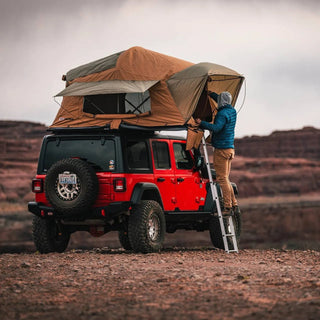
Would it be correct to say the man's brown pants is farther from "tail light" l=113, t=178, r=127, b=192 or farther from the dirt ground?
"tail light" l=113, t=178, r=127, b=192

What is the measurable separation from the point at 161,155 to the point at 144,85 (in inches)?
55.0

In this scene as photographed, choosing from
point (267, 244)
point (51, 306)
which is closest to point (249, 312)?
point (51, 306)

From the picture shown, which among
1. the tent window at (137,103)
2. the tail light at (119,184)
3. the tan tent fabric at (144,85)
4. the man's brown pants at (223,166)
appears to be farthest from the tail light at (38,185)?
the man's brown pants at (223,166)

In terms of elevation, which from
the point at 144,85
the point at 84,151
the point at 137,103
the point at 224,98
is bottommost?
the point at 84,151

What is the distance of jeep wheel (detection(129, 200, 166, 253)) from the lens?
42.2 feet

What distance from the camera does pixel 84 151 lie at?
13.0m

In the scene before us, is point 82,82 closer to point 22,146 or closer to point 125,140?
point 125,140

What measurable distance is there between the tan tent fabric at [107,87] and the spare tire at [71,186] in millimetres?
1589

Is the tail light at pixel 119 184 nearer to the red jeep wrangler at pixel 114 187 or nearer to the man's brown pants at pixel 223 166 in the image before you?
the red jeep wrangler at pixel 114 187

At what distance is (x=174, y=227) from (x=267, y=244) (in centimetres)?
7406

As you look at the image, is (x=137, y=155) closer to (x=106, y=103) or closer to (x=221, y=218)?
(x=106, y=103)

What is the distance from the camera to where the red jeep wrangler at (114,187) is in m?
12.6

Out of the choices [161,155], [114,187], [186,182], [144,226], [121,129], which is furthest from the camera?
[186,182]

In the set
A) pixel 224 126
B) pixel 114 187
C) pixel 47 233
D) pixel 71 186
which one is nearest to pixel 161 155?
pixel 224 126
